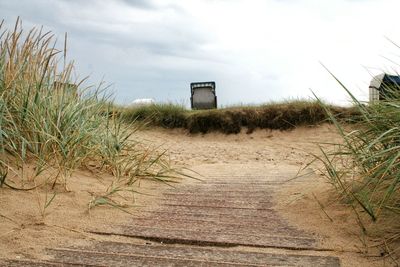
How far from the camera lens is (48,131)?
3.75 metres

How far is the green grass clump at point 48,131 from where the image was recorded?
345cm

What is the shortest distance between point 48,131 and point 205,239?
1681mm

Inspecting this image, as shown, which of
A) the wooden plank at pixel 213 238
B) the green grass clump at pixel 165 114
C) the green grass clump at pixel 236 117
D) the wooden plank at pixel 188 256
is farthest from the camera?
the green grass clump at pixel 165 114

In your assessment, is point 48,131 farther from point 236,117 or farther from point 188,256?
point 236,117

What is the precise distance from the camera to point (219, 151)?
9.02 m

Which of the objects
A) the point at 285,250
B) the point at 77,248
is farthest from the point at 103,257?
the point at 285,250

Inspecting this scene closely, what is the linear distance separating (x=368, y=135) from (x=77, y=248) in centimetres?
201

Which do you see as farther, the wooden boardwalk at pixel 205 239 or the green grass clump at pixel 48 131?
the green grass clump at pixel 48 131

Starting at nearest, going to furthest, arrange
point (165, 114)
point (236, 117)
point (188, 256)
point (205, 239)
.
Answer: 1. point (188, 256)
2. point (205, 239)
3. point (236, 117)
4. point (165, 114)

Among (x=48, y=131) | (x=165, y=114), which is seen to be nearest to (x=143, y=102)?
(x=165, y=114)

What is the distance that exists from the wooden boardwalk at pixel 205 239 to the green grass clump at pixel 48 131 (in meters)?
0.66

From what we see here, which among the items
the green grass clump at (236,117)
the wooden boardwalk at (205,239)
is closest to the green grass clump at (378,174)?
the wooden boardwalk at (205,239)

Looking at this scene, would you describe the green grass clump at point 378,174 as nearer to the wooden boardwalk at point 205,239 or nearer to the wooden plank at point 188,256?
the wooden boardwalk at point 205,239

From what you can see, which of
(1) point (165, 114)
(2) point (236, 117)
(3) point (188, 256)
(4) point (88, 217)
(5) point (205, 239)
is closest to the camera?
(3) point (188, 256)
